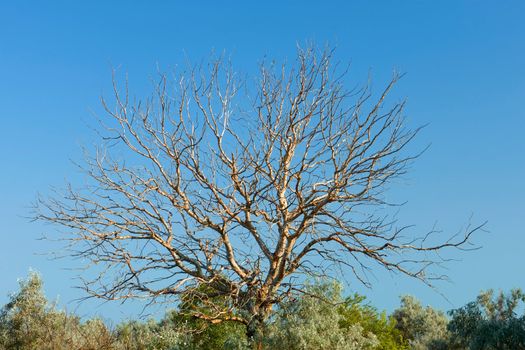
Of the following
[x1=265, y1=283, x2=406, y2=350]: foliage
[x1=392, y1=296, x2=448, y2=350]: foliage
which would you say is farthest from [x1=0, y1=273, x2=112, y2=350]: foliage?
[x1=392, y1=296, x2=448, y2=350]: foliage

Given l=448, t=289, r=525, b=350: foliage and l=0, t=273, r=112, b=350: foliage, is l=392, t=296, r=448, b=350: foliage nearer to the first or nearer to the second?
l=448, t=289, r=525, b=350: foliage

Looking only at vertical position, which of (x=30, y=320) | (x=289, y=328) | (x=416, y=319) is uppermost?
(x=416, y=319)

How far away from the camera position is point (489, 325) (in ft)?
68.3

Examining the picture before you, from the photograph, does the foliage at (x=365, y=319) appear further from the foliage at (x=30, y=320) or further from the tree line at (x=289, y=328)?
the foliage at (x=30, y=320)

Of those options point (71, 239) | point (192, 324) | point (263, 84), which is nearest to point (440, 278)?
point (263, 84)

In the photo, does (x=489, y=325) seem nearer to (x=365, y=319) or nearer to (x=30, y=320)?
(x=365, y=319)

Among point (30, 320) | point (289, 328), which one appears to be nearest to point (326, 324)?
point (289, 328)

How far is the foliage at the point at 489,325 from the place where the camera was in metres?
20.3

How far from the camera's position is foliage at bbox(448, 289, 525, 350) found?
2033cm

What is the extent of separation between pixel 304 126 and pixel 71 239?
680 centimetres

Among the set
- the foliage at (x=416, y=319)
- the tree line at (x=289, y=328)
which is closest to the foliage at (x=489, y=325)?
the tree line at (x=289, y=328)

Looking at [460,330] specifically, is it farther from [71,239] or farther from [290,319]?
[71,239]

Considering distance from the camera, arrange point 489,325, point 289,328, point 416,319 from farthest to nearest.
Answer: point 416,319, point 489,325, point 289,328

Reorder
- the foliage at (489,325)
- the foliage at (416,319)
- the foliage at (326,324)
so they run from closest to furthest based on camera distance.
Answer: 1. the foliage at (326,324)
2. the foliage at (489,325)
3. the foliage at (416,319)
